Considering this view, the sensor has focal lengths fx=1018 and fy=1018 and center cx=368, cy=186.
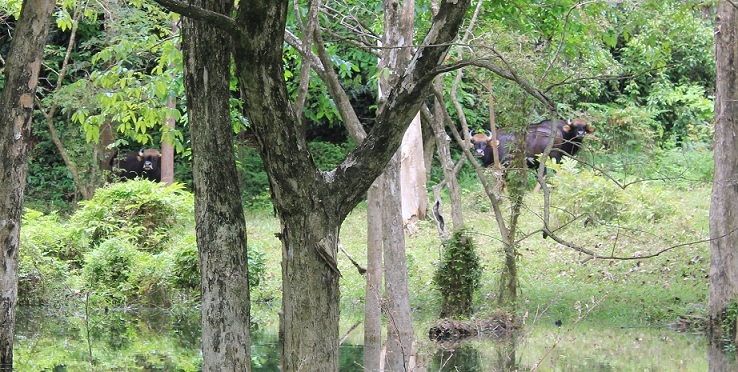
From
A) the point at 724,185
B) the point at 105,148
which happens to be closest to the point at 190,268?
the point at 105,148

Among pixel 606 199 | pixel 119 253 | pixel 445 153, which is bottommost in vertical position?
pixel 119 253

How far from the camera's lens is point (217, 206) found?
7.13 metres

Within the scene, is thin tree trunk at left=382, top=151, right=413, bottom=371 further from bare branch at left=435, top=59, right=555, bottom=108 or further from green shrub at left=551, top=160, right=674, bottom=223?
green shrub at left=551, top=160, right=674, bottom=223

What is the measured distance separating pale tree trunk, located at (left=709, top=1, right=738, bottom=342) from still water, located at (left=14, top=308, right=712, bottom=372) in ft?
1.97

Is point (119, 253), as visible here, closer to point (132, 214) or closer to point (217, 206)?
point (132, 214)

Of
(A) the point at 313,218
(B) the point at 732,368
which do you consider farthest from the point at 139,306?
(A) the point at 313,218

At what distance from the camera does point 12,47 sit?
9281mm

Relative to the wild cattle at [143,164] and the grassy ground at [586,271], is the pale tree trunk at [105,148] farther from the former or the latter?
the grassy ground at [586,271]

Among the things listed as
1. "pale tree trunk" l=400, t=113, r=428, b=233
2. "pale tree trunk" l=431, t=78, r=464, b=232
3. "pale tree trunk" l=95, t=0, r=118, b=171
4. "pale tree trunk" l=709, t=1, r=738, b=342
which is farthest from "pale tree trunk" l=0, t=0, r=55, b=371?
"pale tree trunk" l=95, t=0, r=118, b=171

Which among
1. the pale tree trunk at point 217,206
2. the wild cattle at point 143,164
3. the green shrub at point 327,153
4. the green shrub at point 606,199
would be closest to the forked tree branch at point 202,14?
the pale tree trunk at point 217,206

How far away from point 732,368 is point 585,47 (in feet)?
15.1

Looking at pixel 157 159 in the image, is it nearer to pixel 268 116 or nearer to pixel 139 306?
pixel 139 306

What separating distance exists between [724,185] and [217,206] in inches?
→ 323

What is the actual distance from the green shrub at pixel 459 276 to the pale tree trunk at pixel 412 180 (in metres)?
6.61
